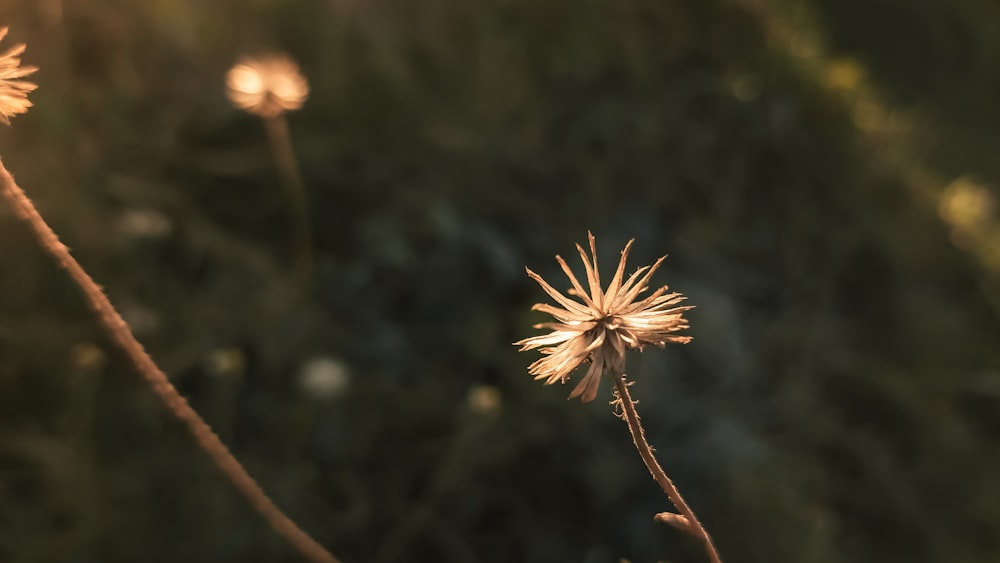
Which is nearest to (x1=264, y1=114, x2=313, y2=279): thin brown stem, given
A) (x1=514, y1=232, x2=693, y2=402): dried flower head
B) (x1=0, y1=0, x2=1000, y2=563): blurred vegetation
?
(x1=0, y1=0, x2=1000, y2=563): blurred vegetation

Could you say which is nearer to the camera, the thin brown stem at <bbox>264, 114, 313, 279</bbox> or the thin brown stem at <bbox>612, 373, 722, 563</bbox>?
the thin brown stem at <bbox>612, 373, 722, 563</bbox>

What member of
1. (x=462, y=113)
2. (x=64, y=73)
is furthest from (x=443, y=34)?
(x=64, y=73)

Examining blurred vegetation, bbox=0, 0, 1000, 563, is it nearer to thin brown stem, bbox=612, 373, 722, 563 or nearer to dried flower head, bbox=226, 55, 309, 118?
dried flower head, bbox=226, 55, 309, 118

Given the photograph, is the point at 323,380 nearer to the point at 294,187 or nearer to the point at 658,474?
the point at 294,187

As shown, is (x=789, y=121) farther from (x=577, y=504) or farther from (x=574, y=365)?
(x=574, y=365)

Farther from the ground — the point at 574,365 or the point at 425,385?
the point at 425,385

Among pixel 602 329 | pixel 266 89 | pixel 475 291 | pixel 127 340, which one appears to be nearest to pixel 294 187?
pixel 266 89
